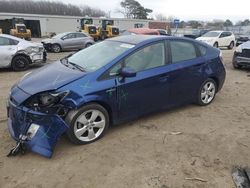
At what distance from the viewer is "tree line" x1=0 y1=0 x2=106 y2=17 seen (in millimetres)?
80438

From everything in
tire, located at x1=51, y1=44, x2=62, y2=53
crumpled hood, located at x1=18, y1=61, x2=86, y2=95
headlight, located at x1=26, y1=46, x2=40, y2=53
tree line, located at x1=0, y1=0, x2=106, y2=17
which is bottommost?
tire, located at x1=51, y1=44, x2=62, y2=53

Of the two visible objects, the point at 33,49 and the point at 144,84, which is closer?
the point at 144,84

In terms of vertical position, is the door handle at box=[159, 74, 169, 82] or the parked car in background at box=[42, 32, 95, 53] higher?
the door handle at box=[159, 74, 169, 82]

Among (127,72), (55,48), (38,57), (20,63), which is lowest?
(55,48)

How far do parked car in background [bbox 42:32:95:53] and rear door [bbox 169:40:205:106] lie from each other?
45.2ft

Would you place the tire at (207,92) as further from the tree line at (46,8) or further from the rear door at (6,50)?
the tree line at (46,8)

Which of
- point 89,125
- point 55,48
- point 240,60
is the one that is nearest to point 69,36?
point 55,48

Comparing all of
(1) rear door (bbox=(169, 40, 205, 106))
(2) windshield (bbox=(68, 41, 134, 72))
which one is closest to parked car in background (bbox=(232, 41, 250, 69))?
(1) rear door (bbox=(169, 40, 205, 106))

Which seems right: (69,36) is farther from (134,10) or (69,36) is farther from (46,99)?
(134,10)

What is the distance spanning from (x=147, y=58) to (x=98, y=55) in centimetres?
83

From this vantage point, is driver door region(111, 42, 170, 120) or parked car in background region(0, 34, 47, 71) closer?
driver door region(111, 42, 170, 120)

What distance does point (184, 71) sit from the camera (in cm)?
508

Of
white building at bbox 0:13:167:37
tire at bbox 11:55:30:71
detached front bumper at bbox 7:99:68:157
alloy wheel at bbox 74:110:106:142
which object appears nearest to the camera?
detached front bumper at bbox 7:99:68:157

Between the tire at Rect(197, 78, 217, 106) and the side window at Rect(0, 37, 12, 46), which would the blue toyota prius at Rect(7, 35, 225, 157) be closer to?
the tire at Rect(197, 78, 217, 106)
